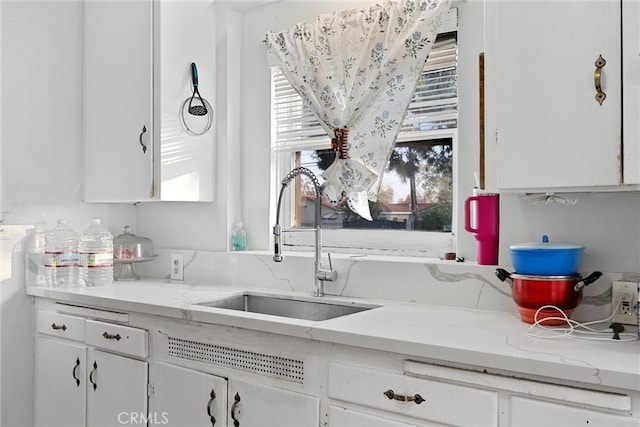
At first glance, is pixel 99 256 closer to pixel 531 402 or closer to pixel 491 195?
pixel 491 195

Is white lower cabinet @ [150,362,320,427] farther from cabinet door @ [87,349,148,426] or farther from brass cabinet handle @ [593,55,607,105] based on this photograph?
brass cabinet handle @ [593,55,607,105]

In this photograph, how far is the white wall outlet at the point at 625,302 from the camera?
1.82m

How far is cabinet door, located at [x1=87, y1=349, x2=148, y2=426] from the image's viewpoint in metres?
2.34

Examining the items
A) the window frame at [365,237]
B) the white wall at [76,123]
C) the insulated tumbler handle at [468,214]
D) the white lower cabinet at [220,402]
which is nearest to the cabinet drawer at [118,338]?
the white lower cabinet at [220,402]

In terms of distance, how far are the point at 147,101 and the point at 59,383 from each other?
4.41 feet

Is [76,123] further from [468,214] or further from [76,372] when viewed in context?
[468,214]

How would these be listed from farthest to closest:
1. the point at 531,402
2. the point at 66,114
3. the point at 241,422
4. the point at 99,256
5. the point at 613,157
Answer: the point at 66,114 → the point at 99,256 → the point at 241,422 → the point at 613,157 → the point at 531,402

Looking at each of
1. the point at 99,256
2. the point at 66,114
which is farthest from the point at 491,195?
the point at 66,114

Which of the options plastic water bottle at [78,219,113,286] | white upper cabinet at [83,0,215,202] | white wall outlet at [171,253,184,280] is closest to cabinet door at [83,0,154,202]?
white upper cabinet at [83,0,215,202]

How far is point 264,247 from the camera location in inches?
115

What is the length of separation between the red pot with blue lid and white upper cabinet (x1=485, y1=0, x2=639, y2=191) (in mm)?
187

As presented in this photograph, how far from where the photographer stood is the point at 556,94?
1.70 metres

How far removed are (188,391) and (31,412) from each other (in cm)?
116

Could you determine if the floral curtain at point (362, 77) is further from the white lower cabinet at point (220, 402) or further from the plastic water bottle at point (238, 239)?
the white lower cabinet at point (220, 402)
